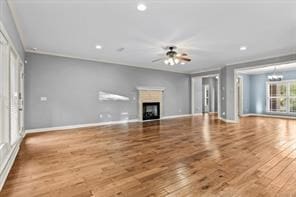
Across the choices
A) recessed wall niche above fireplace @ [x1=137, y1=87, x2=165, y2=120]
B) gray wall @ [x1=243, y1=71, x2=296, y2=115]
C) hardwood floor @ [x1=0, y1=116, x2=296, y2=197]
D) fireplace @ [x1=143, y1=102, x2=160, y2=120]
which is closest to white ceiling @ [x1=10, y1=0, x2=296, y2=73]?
hardwood floor @ [x1=0, y1=116, x2=296, y2=197]

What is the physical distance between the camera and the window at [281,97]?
9211 millimetres

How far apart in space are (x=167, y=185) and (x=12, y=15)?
162 inches

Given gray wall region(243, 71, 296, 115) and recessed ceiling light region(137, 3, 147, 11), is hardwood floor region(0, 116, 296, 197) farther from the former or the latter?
gray wall region(243, 71, 296, 115)

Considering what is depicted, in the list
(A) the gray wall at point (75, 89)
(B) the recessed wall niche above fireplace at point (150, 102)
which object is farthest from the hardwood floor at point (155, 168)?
(B) the recessed wall niche above fireplace at point (150, 102)

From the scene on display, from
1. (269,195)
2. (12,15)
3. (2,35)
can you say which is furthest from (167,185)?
(12,15)

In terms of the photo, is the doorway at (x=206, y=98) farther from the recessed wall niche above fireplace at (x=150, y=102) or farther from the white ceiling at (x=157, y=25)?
the white ceiling at (x=157, y=25)

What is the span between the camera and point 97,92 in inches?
272

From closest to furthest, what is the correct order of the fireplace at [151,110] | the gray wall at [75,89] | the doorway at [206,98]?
1. the gray wall at [75,89]
2. the fireplace at [151,110]
3. the doorway at [206,98]

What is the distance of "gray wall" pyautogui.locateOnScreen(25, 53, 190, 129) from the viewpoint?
18.5 feet

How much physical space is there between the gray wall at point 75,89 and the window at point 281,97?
736 centimetres

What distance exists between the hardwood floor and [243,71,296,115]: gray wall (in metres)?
6.93

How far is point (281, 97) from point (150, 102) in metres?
7.81

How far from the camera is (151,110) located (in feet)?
28.7

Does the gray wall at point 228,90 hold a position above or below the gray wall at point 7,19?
below
